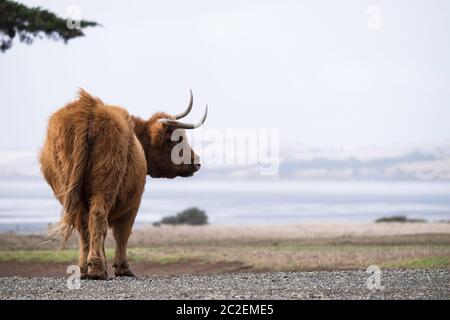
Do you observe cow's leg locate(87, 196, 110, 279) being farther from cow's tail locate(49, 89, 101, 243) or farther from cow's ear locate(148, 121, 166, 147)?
cow's ear locate(148, 121, 166, 147)

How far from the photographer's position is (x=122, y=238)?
16.8 m

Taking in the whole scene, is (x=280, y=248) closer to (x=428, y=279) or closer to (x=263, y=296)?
(x=428, y=279)

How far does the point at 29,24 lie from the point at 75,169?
54.0 feet

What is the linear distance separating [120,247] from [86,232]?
1.37 meters

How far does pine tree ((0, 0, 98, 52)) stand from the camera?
Answer: 30156 millimetres

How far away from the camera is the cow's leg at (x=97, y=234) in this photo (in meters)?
15.1

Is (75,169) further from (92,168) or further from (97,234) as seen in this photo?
(97,234)

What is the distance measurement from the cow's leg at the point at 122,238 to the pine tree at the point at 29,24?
47.1 ft

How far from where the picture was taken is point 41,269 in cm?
2617

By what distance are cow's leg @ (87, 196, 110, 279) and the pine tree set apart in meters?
15.7

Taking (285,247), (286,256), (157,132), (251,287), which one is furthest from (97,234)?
(285,247)

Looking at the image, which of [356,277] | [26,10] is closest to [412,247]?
[26,10]

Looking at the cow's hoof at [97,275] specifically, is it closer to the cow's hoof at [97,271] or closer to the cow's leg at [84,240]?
the cow's hoof at [97,271]

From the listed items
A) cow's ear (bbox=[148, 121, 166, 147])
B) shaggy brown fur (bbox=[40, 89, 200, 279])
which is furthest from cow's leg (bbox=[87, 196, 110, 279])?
cow's ear (bbox=[148, 121, 166, 147])
